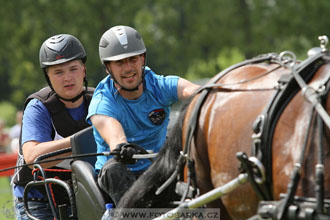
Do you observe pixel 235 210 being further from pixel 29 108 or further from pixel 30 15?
pixel 30 15

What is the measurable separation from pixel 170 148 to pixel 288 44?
16.7 metres

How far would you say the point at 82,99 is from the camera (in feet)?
17.1

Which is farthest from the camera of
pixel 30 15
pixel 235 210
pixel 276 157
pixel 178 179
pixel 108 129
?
pixel 30 15

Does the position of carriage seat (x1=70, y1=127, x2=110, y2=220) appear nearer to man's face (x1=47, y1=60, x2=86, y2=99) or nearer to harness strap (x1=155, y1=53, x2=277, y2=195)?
man's face (x1=47, y1=60, x2=86, y2=99)

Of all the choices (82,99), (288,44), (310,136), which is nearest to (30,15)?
(288,44)

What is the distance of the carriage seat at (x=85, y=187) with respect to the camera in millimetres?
4000

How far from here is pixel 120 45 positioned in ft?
13.6

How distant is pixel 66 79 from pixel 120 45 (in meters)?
1.06

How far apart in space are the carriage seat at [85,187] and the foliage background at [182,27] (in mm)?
14533

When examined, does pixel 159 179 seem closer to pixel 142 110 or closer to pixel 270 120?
pixel 142 110

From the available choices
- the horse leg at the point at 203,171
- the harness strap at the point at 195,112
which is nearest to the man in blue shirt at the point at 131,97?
the harness strap at the point at 195,112

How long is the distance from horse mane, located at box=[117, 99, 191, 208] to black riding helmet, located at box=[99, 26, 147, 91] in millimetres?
740

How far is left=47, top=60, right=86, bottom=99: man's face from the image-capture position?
503 centimetres

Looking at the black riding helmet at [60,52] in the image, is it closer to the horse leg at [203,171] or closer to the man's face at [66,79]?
the man's face at [66,79]
